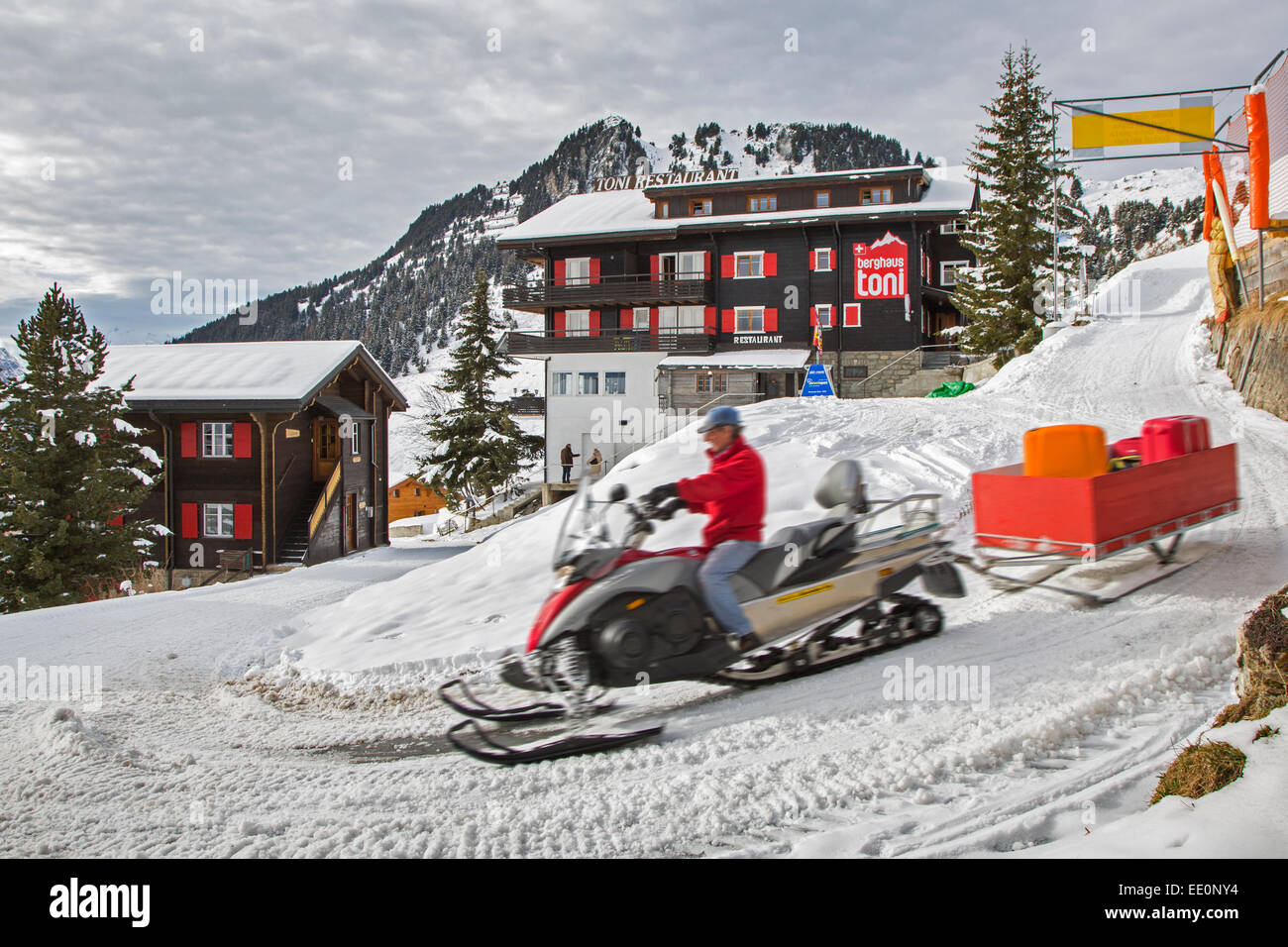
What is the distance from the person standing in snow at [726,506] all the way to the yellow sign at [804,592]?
1.15ft

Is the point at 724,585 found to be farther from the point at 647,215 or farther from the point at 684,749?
the point at 647,215

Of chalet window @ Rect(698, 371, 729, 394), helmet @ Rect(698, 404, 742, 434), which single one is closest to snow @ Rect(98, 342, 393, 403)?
chalet window @ Rect(698, 371, 729, 394)

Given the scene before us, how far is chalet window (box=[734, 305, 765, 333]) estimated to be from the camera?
36656 mm

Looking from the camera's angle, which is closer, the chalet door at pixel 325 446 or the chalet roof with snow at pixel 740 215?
the chalet door at pixel 325 446

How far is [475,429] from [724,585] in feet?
97.5

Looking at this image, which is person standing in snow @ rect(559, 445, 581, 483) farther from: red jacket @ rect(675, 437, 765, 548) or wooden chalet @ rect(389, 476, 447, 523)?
wooden chalet @ rect(389, 476, 447, 523)

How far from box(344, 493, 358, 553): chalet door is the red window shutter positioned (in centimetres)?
292

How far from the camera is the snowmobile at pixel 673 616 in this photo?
4941 mm

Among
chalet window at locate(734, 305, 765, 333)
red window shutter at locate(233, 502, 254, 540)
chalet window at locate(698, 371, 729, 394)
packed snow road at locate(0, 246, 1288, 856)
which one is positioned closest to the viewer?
packed snow road at locate(0, 246, 1288, 856)

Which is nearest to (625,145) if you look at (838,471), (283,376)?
(283,376)

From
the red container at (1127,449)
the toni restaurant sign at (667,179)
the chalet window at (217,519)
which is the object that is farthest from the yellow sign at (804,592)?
the toni restaurant sign at (667,179)

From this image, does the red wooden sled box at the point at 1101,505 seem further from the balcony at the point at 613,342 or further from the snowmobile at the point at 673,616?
the balcony at the point at 613,342
